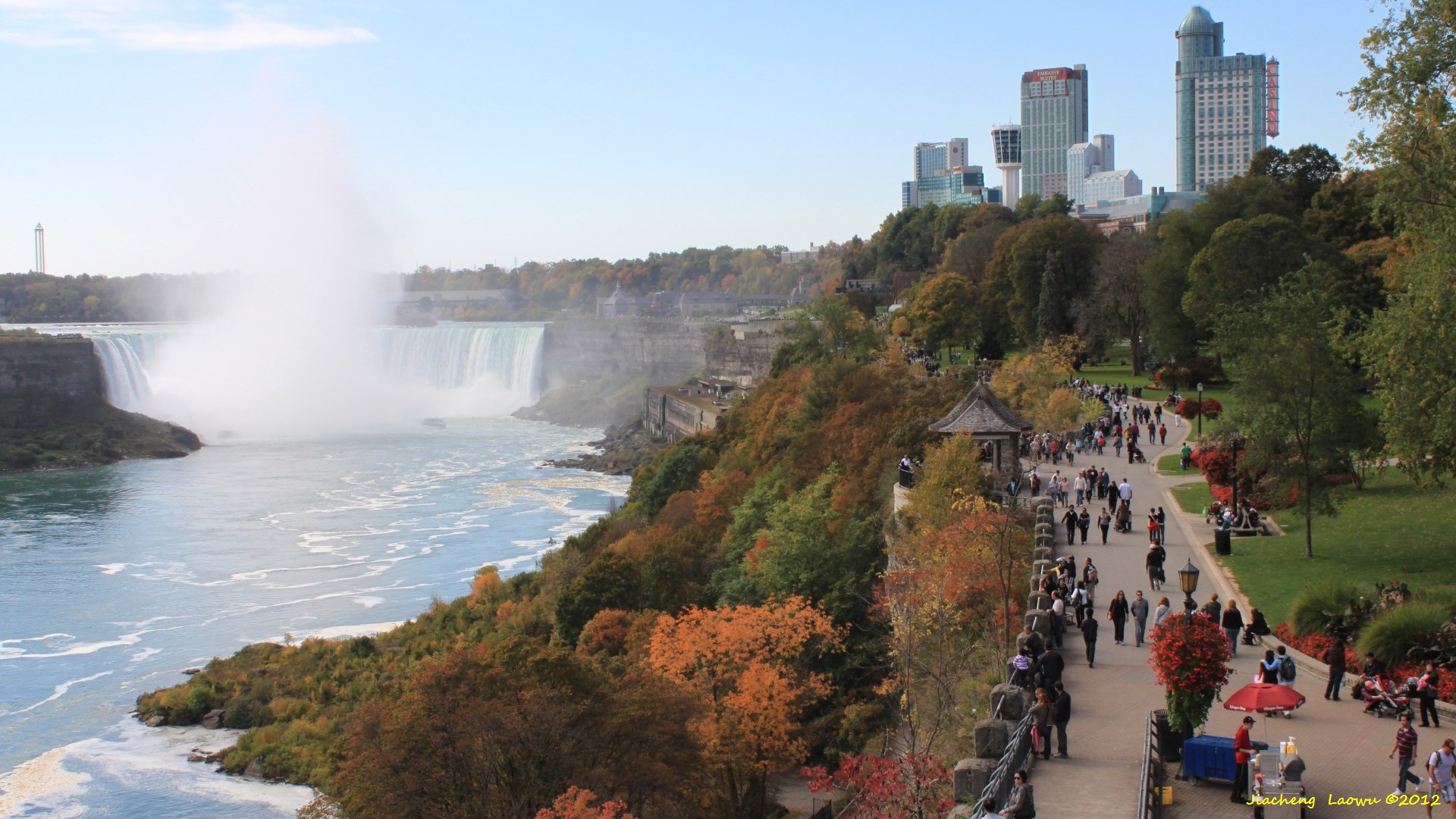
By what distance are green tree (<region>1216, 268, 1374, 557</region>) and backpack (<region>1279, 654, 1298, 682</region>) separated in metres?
8.09

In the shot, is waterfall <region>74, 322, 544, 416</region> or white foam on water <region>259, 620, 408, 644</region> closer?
white foam on water <region>259, 620, 408, 644</region>

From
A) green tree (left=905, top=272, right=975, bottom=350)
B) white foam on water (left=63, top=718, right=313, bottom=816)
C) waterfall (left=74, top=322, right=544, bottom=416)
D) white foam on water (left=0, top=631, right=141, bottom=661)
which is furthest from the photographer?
waterfall (left=74, top=322, right=544, bottom=416)

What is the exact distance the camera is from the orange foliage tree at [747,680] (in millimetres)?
18000

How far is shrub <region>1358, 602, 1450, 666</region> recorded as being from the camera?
44.2 feet

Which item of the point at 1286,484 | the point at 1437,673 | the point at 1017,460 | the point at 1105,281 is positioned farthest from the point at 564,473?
the point at 1437,673

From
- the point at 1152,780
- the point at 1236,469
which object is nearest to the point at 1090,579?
the point at 1152,780

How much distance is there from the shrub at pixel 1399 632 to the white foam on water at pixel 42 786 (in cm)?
1889

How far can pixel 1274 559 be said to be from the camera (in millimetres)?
19359

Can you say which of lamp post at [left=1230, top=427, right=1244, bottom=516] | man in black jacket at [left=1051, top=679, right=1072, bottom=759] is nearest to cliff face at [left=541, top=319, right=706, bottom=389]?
lamp post at [left=1230, top=427, right=1244, bottom=516]

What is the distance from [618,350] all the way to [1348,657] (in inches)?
2936

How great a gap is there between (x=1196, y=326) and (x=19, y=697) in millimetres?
33389

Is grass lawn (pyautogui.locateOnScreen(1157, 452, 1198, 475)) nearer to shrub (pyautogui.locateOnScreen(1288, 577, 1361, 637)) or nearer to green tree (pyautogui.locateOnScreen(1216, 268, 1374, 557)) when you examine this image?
green tree (pyautogui.locateOnScreen(1216, 268, 1374, 557))

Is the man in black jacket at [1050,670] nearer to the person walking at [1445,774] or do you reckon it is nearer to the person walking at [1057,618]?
the person walking at [1057,618]

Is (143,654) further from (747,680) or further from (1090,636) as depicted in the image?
(1090,636)
